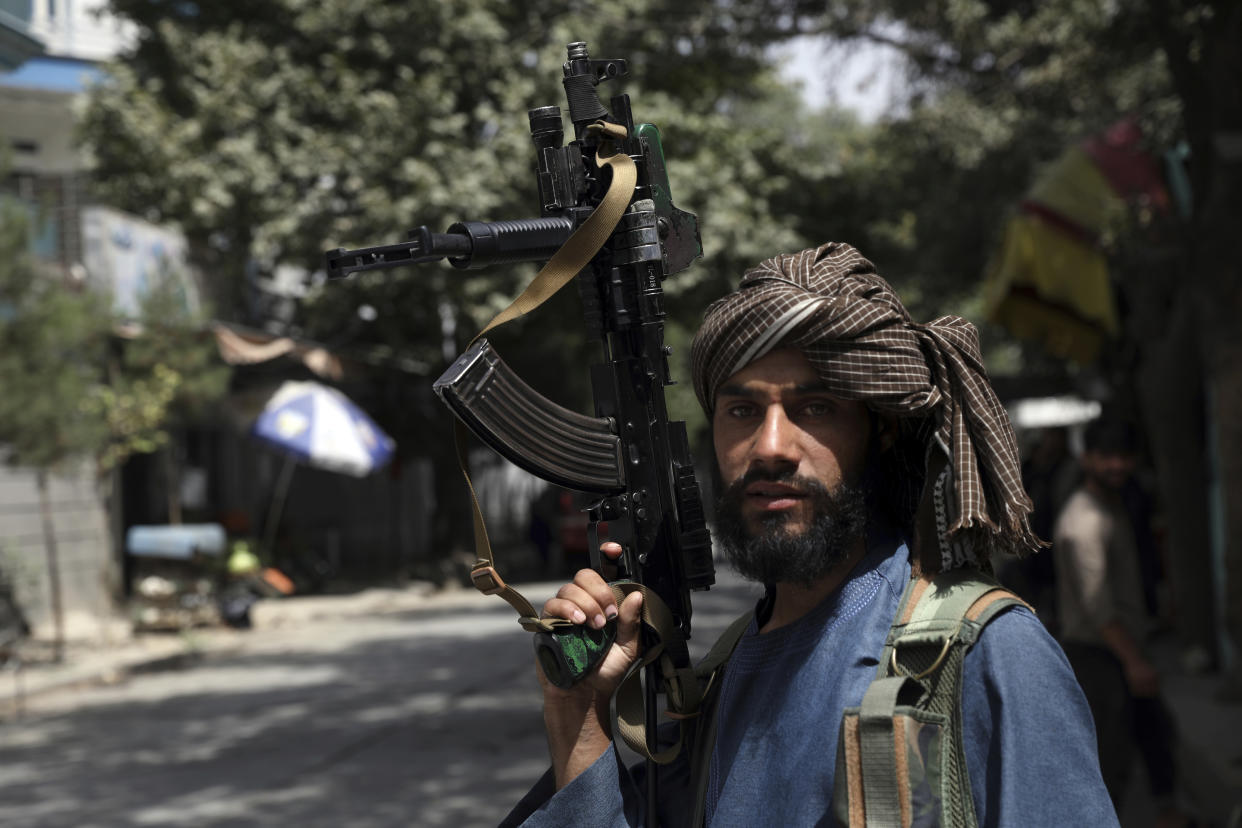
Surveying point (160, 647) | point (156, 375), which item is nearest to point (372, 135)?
point (156, 375)

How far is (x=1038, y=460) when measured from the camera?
1130cm

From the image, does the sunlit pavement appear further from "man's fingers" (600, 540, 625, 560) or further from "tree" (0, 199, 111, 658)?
Answer: "man's fingers" (600, 540, 625, 560)

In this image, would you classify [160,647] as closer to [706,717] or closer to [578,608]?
[706,717]

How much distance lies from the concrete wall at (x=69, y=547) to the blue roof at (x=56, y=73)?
8.01 metres

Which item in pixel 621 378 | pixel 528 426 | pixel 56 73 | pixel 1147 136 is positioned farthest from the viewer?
pixel 56 73

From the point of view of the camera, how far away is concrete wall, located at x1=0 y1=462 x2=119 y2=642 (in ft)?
52.1

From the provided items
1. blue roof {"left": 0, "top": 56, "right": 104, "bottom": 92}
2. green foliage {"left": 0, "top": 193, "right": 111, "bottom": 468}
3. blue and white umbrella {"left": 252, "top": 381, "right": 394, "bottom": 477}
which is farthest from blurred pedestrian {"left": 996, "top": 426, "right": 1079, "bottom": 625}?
blue roof {"left": 0, "top": 56, "right": 104, "bottom": 92}

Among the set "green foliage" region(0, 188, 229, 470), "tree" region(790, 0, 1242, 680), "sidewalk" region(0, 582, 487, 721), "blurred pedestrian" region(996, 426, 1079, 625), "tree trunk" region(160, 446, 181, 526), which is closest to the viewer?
"blurred pedestrian" region(996, 426, 1079, 625)

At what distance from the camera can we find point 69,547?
655 inches

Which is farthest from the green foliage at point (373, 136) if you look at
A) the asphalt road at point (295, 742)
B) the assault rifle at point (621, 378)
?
the assault rifle at point (621, 378)

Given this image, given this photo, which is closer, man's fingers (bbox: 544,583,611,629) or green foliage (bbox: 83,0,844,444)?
man's fingers (bbox: 544,583,611,629)

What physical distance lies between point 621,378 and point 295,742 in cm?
783

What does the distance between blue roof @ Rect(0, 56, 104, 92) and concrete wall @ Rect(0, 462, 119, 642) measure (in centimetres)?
801

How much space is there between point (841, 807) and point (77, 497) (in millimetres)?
16629
